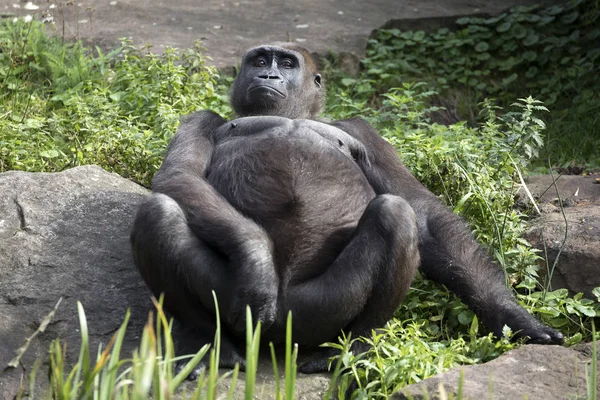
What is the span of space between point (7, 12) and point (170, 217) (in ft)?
20.5

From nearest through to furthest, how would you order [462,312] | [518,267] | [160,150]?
[462,312] → [518,267] → [160,150]

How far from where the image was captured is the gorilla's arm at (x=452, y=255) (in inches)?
189

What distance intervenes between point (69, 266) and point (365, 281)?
5.46 ft

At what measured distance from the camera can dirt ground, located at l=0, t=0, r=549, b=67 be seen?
930 cm

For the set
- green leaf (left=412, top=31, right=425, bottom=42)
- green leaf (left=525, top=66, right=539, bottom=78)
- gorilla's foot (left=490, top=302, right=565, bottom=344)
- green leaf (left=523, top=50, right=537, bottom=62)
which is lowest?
gorilla's foot (left=490, top=302, right=565, bottom=344)

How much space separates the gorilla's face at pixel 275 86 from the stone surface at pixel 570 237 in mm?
1623

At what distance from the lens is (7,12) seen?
970 centimetres

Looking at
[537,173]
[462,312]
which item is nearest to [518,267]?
[462,312]

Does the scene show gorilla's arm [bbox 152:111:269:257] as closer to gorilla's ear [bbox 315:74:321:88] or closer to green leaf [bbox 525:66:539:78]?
gorilla's ear [bbox 315:74:321:88]

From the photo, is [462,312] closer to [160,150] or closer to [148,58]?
[160,150]

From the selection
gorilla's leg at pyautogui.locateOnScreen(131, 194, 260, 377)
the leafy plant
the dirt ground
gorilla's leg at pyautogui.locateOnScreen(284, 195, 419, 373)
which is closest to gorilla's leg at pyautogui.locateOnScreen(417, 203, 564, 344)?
gorilla's leg at pyautogui.locateOnScreen(284, 195, 419, 373)

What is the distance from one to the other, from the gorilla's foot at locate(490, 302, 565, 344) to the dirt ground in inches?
182

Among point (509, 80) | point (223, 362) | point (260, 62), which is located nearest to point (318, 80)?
point (260, 62)

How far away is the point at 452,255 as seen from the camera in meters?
5.05
